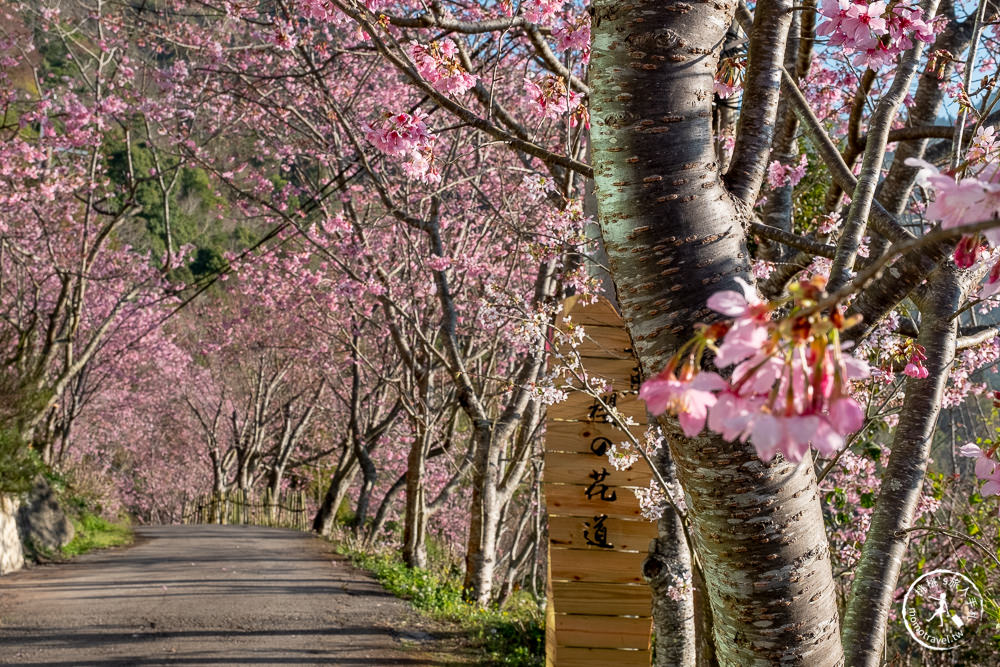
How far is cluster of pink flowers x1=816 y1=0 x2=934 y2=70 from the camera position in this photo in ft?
6.84

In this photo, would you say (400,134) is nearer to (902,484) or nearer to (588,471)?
(588,471)

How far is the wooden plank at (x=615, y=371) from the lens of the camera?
148 inches

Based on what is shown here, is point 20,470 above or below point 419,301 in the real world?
below

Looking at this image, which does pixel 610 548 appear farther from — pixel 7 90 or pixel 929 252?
pixel 7 90

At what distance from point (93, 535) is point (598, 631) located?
1022cm

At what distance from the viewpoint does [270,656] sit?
536 centimetres

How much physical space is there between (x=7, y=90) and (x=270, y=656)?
817 cm

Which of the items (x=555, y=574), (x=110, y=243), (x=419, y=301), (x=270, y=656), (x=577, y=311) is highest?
(x=110, y=243)

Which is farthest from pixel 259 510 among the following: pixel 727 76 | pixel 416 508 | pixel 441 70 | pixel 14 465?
pixel 727 76

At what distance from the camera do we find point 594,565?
3.68 m

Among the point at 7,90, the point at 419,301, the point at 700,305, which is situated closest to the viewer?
the point at 700,305

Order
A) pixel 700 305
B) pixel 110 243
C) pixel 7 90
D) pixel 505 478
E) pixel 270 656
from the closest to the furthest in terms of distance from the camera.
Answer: pixel 700 305, pixel 270 656, pixel 505 478, pixel 7 90, pixel 110 243

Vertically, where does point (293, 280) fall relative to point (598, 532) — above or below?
above

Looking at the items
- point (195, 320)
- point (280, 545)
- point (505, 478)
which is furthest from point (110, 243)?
point (505, 478)
